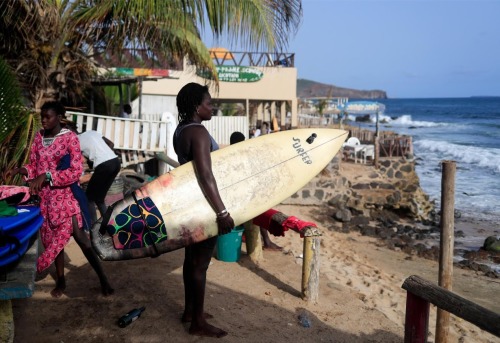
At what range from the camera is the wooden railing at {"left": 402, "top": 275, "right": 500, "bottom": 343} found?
8.16ft

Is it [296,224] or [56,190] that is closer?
[56,190]

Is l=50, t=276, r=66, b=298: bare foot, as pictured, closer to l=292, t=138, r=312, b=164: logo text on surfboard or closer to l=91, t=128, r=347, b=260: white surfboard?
l=91, t=128, r=347, b=260: white surfboard

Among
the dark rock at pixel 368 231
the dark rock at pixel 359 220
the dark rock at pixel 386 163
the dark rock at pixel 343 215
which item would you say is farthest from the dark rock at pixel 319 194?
the dark rock at pixel 386 163

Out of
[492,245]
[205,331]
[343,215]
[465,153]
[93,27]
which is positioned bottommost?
[492,245]

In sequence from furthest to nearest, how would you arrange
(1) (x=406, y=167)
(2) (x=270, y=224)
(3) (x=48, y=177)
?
(1) (x=406, y=167) < (2) (x=270, y=224) < (3) (x=48, y=177)

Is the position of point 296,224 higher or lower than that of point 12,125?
lower

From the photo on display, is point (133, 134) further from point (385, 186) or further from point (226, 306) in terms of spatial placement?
point (385, 186)

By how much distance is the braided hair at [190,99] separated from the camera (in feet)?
10.2

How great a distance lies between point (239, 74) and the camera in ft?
60.6

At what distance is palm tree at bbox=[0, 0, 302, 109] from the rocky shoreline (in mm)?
5049

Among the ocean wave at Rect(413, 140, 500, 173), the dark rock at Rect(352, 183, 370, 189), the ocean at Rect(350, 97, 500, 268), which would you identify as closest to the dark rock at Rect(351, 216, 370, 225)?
the dark rock at Rect(352, 183, 370, 189)

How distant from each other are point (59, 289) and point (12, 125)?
169cm

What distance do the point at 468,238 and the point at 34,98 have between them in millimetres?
9662

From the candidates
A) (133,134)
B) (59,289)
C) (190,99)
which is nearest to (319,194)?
(133,134)
